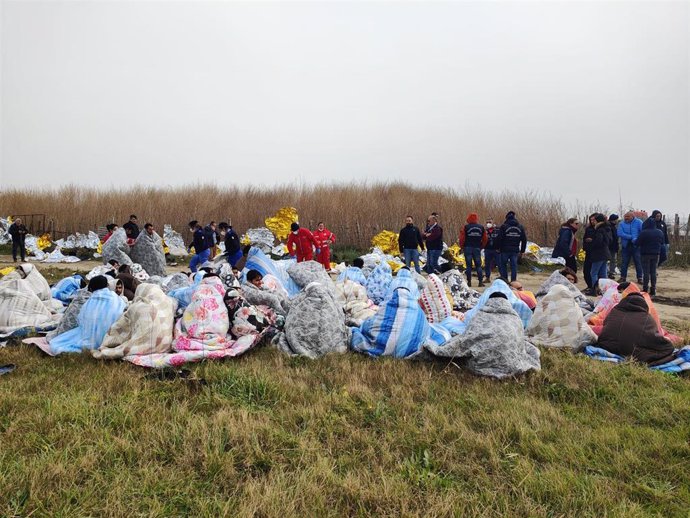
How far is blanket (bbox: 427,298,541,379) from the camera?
13.5 feet

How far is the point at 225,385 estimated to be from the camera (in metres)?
3.78

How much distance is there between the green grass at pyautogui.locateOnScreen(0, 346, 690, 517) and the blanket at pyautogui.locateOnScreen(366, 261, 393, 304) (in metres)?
3.55

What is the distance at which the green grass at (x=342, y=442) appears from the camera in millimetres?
2387

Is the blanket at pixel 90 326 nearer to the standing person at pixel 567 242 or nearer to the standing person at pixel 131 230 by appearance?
the standing person at pixel 131 230

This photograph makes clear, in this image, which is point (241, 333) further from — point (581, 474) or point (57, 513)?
point (581, 474)

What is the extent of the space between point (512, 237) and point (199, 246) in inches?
295

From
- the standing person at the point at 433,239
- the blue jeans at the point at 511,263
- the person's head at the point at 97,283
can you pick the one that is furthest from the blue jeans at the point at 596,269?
the person's head at the point at 97,283

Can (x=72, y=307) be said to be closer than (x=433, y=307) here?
Yes

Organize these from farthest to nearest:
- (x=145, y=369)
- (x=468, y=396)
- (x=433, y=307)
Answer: (x=433, y=307) < (x=145, y=369) < (x=468, y=396)

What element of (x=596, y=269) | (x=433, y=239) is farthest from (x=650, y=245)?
(x=433, y=239)

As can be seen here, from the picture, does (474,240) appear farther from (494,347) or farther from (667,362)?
(494,347)

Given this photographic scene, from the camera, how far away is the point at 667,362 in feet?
14.8

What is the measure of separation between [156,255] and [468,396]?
27.6ft

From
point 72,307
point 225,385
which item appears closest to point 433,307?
point 225,385
